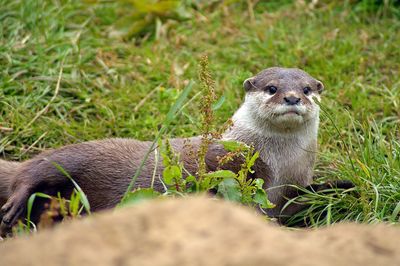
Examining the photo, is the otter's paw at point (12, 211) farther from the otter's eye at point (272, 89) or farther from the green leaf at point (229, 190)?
the otter's eye at point (272, 89)

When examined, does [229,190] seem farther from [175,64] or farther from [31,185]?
[175,64]

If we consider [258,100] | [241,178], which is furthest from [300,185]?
[241,178]

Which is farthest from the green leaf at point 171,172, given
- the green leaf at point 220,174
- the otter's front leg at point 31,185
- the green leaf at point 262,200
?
the otter's front leg at point 31,185

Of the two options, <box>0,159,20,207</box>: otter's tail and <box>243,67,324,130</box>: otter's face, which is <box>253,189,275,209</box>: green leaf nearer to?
<box>243,67,324,130</box>: otter's face

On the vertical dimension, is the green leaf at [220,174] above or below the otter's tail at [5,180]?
above

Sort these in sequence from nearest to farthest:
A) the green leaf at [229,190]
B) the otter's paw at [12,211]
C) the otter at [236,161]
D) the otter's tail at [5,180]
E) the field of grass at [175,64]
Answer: the green leaf at [229,190] → the otter's paw at [12,211] → the otter at [236,161] → the otter's tail at [5,180] → the field of grass at [175,64]

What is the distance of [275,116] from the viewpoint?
400 cm

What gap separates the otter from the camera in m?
3.88

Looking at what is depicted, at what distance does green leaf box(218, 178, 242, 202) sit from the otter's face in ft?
2.83

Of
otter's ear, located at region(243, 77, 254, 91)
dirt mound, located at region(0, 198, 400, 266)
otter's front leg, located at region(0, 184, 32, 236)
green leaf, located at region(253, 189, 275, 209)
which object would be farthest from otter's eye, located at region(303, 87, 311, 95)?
dirt mound, located at region(0, 198, 400, 266)

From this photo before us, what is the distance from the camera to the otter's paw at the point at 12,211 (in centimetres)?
376

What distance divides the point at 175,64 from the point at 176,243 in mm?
3821

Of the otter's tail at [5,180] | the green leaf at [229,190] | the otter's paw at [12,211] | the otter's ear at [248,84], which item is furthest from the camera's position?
the otter's ear at [248,84]

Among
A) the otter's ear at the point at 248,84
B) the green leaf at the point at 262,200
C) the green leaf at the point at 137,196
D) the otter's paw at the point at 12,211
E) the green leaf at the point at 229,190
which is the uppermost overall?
the green leaf at the point at 137,196
